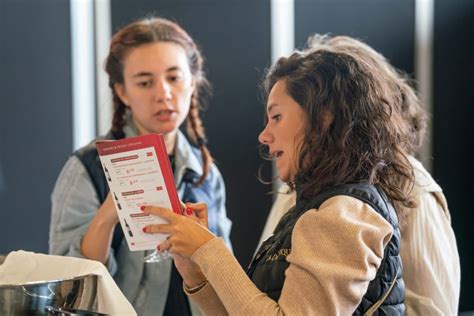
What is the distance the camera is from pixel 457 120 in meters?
3.41

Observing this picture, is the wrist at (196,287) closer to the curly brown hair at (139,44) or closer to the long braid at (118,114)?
the curly brown hair at (139,44)

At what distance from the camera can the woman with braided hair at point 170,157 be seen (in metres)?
2.16

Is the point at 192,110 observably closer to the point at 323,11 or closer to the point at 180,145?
the point at 180,145

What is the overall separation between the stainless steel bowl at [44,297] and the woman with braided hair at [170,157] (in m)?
0.60

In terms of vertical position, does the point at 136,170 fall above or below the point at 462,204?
above

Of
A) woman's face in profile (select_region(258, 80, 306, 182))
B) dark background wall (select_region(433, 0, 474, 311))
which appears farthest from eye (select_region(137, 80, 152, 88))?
dark background wall (select_region(433, 0, 474, 311))

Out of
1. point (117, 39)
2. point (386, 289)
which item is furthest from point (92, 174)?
point (386, 289)

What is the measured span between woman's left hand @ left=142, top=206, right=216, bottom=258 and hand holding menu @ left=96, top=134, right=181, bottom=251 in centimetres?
2

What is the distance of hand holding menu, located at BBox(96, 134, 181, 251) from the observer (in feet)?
5.26

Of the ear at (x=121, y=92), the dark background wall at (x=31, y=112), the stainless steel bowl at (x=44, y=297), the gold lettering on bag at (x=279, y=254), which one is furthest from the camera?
the dark background wall at (x=31, y=112)

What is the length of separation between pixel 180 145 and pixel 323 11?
3.95ft

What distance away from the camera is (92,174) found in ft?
7.23

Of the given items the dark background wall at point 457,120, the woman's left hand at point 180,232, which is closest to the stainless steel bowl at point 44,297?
the woman's left hand at point 180,232

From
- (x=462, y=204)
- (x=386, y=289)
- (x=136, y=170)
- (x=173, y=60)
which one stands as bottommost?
(x=462, y=204)
